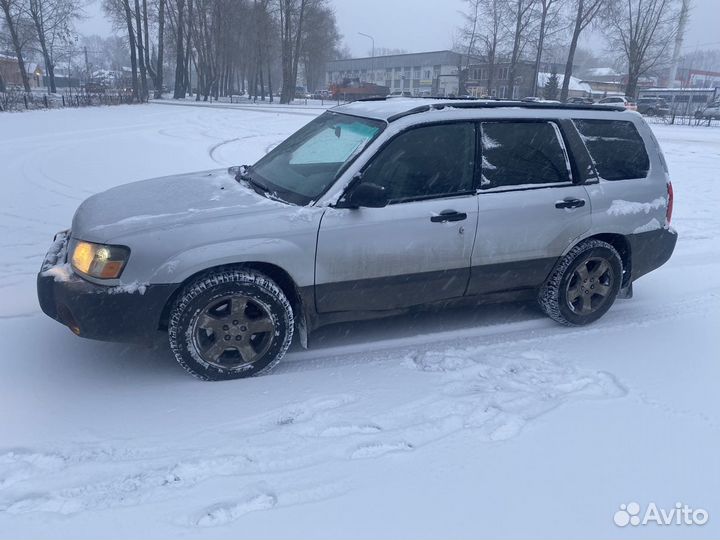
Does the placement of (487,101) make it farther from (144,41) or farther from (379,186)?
(144,41)

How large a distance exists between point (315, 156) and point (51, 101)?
101 feet

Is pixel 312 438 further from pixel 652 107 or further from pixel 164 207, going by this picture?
pixel 652 107

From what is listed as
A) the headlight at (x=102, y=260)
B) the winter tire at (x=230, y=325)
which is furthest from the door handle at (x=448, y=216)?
the headlight at (x=102, y=260)

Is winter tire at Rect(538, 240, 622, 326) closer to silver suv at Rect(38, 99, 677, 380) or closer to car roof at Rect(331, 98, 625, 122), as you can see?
silver suv at Rect(38, 99, 677, 380)

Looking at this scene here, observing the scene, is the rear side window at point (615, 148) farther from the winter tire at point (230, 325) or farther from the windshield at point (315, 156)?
the winter tire at point (230, 325)

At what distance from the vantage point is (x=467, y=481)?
273cm

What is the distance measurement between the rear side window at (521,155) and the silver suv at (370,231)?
1 centimetres

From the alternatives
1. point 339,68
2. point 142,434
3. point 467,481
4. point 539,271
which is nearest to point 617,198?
point 539,271

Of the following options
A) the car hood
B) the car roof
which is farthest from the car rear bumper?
the car hood

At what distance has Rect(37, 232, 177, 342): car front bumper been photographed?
3.31m

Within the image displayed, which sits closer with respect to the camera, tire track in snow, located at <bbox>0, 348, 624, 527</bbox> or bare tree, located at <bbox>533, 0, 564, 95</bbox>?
tire track in snow, located at <bbox>0, 348, 624, 527</bbox>

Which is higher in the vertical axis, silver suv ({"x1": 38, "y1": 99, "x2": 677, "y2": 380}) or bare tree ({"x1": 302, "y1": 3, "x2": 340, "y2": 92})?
bare tree ({"x1": 302, "y1": 3, "x2": 340, "y2": 92})

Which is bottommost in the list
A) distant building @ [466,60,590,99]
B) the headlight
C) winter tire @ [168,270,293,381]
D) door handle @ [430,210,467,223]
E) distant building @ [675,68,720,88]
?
winter tire @ [168,270,293,381]

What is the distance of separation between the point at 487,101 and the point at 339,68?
95.5 m
